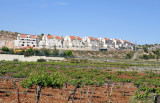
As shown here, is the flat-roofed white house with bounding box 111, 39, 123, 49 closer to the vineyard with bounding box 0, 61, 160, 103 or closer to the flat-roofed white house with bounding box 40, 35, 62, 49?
the flat-roofed white house with bounding box 40, 35, 62, 49

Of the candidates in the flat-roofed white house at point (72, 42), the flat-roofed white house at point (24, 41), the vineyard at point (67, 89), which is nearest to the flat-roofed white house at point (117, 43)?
the flat-roofed white house at point (72, 42)

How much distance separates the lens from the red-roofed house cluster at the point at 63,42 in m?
130

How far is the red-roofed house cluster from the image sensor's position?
425ft

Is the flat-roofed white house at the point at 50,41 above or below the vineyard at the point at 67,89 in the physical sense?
above

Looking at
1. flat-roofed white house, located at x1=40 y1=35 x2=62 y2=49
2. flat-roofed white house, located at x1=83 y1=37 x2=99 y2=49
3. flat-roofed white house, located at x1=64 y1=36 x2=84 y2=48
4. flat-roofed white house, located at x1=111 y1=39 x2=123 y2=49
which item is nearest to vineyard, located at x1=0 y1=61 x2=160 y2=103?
flat-roofed white house, located at x1=40 y1=35 x2=62 y2=49

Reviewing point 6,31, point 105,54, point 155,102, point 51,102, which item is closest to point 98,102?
point 51,102

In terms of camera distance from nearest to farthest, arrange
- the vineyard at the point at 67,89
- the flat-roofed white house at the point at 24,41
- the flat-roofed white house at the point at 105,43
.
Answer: the vineyard at the point at 67,89, the flat-roofed white house at the point at 24,41, the flat-roofed white house at the point at 105,43

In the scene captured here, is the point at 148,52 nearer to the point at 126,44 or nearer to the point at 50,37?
the point at 126,44

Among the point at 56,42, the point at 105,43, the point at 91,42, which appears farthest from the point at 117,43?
the point at 56,42

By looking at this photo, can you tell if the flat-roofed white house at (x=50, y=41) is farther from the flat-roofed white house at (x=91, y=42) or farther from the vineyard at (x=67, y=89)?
the vineyard at (x=67, y=89)

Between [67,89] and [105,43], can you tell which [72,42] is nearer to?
[105,43]

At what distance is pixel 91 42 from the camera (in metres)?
154

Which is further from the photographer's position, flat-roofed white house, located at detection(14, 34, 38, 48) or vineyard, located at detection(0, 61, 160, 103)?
flat-roofed white house, located at detection(14, 34, 38, 48)

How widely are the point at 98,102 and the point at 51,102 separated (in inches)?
205
